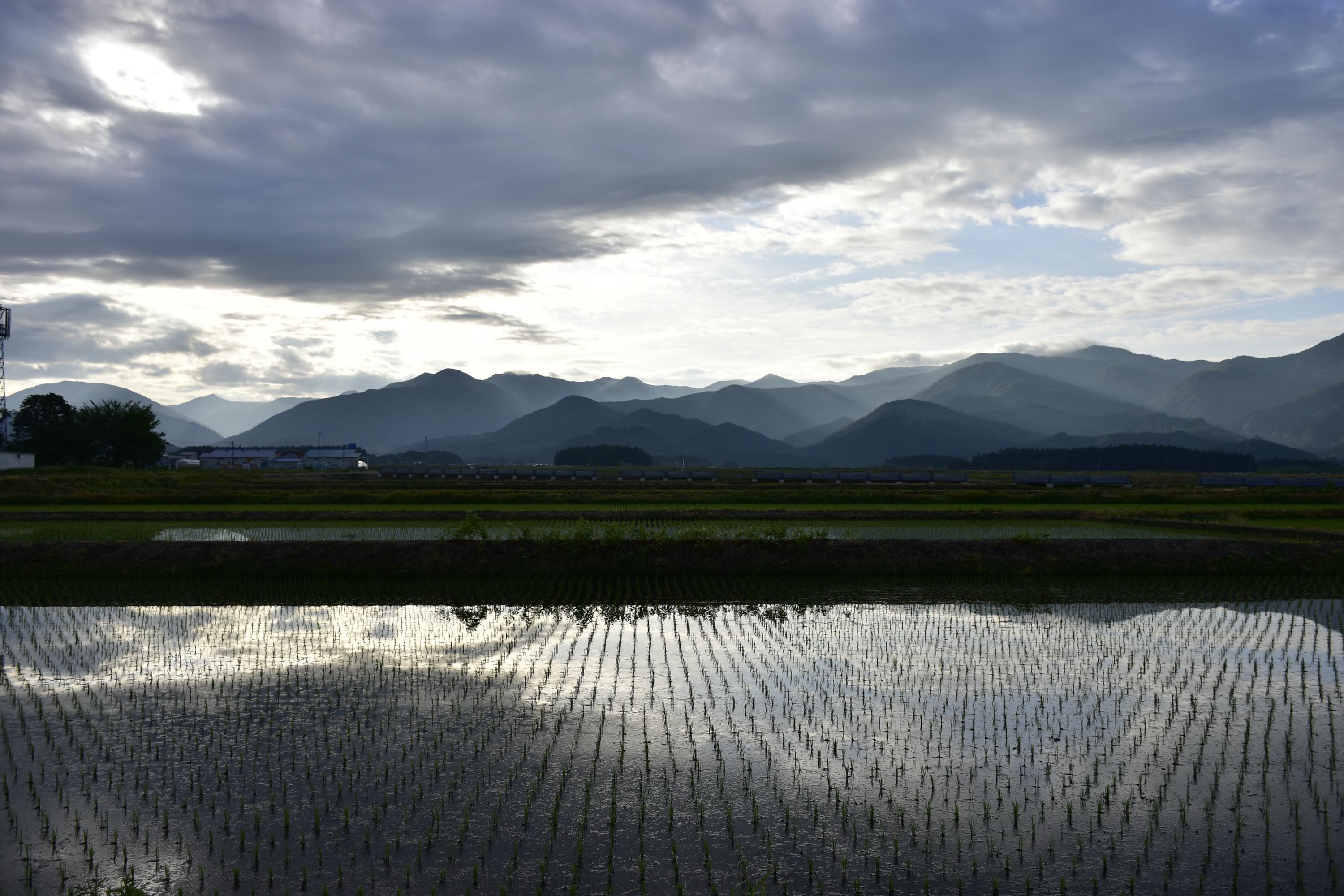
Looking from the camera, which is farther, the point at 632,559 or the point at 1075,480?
the point at 1075,480

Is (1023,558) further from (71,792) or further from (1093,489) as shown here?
(1093,489)

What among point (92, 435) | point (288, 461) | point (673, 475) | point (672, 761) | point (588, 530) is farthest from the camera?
point (288, 461)

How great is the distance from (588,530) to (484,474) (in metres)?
66.5

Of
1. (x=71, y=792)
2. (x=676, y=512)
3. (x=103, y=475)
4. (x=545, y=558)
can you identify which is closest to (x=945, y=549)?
(x=545, y=558)

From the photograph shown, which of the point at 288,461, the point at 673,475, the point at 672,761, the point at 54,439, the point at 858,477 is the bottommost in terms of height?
the point at 672,761

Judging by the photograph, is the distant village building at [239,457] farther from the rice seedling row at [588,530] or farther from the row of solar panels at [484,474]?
the rice seedling row at [588,530]

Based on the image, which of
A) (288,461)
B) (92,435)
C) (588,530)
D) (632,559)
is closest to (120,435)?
(92,435)

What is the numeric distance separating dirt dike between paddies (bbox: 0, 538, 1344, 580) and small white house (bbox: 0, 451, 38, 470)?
6846cm

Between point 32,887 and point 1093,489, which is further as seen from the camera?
point 1093,489

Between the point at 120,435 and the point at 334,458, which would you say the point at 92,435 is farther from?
the point at 334,458

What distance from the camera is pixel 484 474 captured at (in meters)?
90.1

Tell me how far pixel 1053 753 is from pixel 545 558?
56.9 ft

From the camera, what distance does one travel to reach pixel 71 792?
9648 millimetres

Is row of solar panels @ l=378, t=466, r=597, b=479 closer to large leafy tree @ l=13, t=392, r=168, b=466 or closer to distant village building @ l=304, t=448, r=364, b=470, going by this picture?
large leafy tree @ l=13, t=392, r=168, b=466
